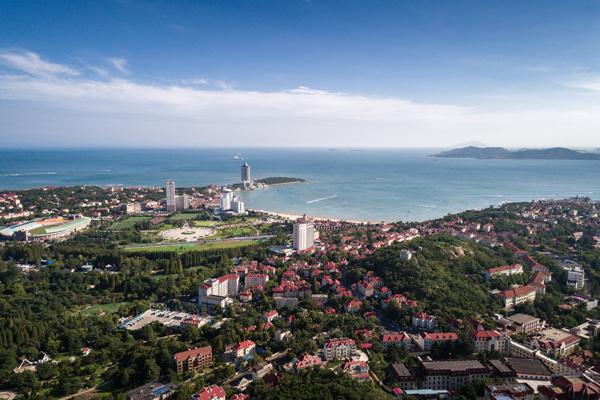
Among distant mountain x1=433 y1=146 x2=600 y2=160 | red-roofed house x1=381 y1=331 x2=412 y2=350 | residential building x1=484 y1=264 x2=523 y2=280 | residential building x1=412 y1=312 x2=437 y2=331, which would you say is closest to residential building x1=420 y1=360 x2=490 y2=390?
red-roofed house x1=381 y1=331 x2=412 y2=350

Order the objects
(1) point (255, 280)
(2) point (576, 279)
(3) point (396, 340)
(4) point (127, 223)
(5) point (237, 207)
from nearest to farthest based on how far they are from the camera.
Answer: (3) point (396, 340)
(2) point (576, 279)
(1) point (255, 280)
(4) point (127, 223)
(5) point (237, 207)

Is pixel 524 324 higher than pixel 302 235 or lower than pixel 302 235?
lower

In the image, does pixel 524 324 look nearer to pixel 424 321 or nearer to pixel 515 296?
pixel 515 296

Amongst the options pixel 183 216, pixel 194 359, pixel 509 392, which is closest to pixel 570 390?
pixel 509 392

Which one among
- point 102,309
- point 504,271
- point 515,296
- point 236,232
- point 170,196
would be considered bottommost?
point 102,309

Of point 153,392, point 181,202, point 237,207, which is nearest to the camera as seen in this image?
point 153,392

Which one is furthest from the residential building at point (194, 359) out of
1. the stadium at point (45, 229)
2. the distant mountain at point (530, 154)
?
the distant mountain at point (530, 154)
